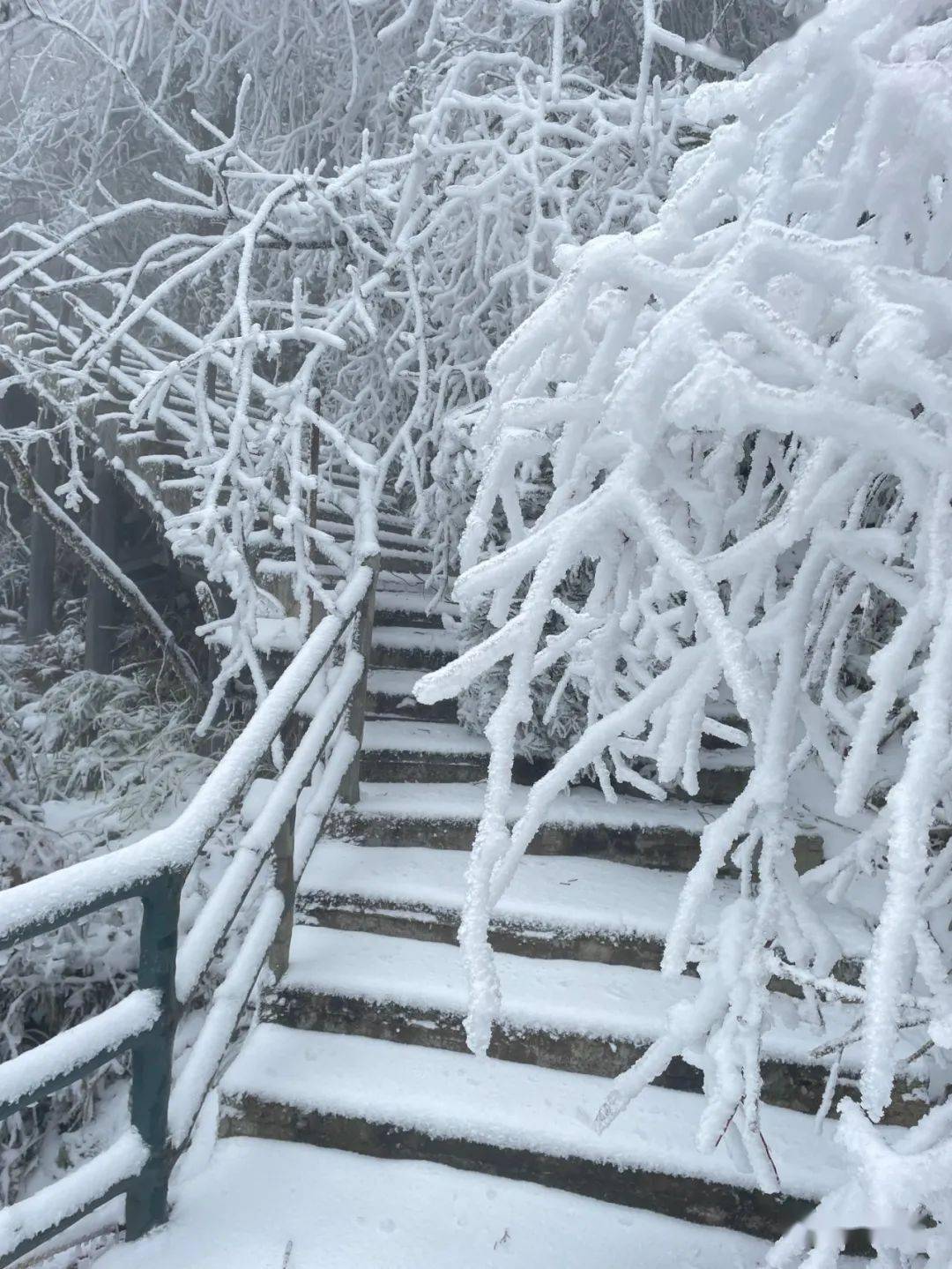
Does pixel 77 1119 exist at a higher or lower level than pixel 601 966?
lower

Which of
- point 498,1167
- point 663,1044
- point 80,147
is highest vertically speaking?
point 80,147

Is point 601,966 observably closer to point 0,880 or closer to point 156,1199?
point 156,1199

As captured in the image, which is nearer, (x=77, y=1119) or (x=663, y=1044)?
(x=663, y=1044)

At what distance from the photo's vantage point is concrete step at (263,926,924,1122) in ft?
8.35

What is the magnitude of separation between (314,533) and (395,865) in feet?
4.36

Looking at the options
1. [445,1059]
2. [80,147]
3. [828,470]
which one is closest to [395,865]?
[445,1059]

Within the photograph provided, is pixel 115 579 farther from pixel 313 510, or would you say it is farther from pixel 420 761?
pixel 420 761

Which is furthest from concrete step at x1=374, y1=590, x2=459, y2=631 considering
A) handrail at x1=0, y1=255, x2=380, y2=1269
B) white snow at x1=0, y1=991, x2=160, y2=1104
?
white snow at x1=0, y1=991, x2=160, y2=1104

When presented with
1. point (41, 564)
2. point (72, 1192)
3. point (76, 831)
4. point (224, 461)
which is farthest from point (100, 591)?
point (72, 1192)

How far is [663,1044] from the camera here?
1.30 m

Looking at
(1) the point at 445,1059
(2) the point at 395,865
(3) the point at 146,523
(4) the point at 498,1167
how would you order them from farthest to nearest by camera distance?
(3) the point at 146,523, (2) the point at 395,865, (1) the point at 445,1059, (4) the point at 498,1167

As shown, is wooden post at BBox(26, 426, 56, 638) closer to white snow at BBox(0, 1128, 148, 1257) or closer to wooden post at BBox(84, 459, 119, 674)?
wooden post at BBox(84, 459, 119, 674)

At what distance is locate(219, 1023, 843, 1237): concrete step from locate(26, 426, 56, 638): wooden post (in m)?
6.45

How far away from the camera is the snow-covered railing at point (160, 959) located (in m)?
1.70
